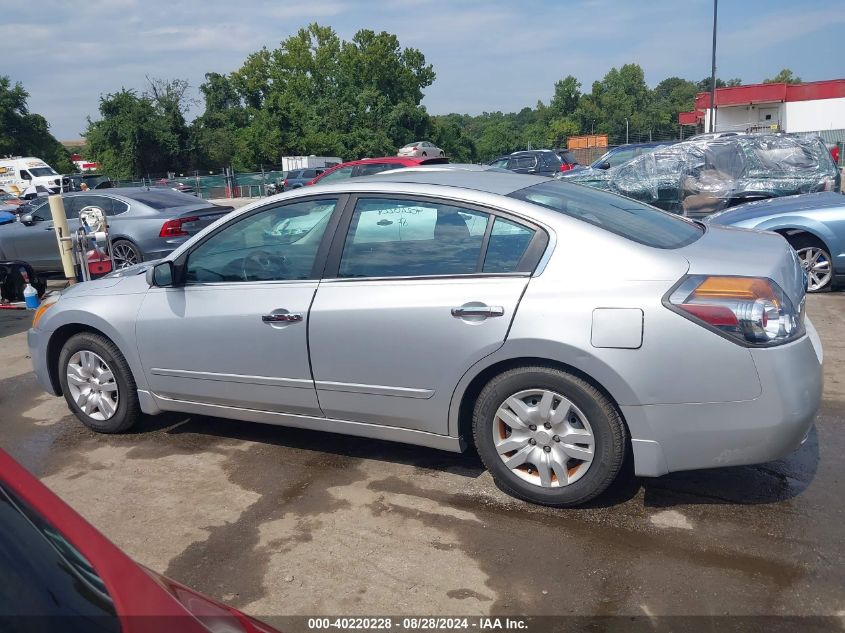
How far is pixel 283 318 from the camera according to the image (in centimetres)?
409

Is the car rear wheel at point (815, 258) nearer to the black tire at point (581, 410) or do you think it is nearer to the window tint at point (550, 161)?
the black tire at point (581, 410)

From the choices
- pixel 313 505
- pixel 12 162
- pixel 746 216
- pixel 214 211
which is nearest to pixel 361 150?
pixel 12 162

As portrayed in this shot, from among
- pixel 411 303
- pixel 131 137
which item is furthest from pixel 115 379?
pixel 131 137

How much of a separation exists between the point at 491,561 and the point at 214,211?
358 inches

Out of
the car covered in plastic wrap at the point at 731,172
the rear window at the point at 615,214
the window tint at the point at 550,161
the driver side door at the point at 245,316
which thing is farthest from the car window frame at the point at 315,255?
the window tint at the point at 550,161

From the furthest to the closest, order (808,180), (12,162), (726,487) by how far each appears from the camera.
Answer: (12,162)
(808,180)
(726,487)

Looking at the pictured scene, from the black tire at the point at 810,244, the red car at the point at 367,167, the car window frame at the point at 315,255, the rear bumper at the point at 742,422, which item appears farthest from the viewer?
the red car at the point at 367,167

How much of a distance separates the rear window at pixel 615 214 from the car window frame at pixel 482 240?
0.18 meters

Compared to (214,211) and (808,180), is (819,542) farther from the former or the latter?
(214,211)

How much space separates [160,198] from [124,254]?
1.12m

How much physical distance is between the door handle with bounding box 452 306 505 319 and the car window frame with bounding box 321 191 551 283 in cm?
18

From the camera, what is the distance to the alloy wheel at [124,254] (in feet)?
34.9

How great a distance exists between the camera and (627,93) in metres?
110

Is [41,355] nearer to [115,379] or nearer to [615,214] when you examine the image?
[115,379]
